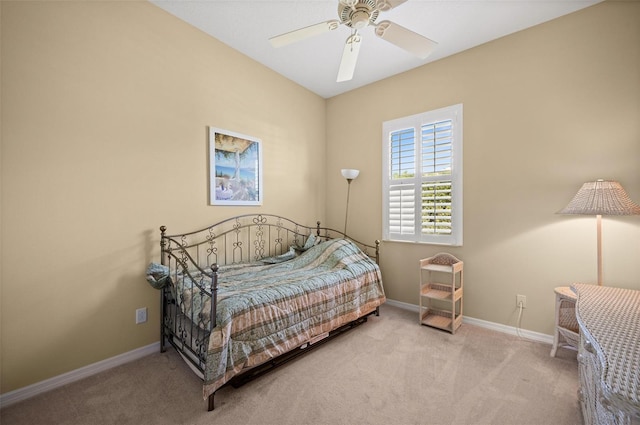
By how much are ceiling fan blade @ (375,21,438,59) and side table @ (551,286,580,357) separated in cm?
208

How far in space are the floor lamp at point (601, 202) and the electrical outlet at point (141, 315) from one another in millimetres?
3380

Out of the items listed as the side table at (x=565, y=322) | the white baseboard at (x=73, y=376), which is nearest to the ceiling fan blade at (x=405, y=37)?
the side table at (x=565, y=322)

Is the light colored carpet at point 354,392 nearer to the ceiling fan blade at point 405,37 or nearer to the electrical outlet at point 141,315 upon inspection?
the electrical outlet at point 141,315

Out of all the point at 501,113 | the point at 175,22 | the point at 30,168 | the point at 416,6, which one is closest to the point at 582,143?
the point at 501,113

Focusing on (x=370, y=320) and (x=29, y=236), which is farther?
(x=370, y=320)

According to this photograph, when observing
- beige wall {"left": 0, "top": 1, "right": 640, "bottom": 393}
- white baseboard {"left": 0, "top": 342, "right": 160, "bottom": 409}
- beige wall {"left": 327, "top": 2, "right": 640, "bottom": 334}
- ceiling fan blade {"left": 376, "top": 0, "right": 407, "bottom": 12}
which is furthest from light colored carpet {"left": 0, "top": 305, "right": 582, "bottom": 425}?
ceiling fan blade {"left": 376, "top": 0, "right": 407, "bottom": 12}

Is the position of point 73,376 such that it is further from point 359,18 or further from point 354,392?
point 359,18

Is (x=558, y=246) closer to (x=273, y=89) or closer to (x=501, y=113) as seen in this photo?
(x=501, y=113)

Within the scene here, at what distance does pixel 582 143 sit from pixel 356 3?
2184 millimetres

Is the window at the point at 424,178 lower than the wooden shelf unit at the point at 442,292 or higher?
higher

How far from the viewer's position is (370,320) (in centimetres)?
295

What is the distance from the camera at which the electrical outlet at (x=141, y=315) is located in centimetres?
222

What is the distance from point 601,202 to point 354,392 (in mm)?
2137

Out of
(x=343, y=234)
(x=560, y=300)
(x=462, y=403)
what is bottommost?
(x=462, y=403)
